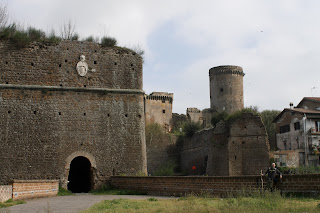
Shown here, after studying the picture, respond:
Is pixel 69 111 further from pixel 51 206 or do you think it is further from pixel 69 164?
pixel 51 206

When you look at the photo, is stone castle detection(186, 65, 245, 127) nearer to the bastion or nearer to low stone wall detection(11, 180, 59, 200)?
the bastion

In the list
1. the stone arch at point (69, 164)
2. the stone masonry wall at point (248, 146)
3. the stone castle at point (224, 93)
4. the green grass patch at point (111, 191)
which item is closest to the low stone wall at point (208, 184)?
the green grass patch at point (111, 191)

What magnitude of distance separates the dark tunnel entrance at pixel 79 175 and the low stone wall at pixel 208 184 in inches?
105

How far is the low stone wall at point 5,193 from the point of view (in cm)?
1123

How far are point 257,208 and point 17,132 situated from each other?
12154 mm

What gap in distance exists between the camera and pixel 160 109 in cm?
5234

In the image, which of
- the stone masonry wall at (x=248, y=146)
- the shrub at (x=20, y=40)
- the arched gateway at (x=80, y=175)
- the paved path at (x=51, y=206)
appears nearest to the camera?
the paved path at (x=51, y=206)

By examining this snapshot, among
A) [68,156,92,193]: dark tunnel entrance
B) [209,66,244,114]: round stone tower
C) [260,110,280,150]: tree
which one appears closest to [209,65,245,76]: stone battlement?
[209,66,244,114]: round stone tower

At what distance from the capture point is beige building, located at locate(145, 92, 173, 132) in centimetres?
5141

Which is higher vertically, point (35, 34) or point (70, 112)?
point (35, 34)

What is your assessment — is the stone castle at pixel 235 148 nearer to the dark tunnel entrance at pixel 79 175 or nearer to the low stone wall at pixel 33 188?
the dark tunnel entrance at pixel 79 175

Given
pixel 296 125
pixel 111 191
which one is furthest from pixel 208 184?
pixel 296 125

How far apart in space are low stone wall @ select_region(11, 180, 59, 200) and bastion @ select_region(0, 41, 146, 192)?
4.27 ft

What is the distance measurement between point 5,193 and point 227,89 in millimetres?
42705
